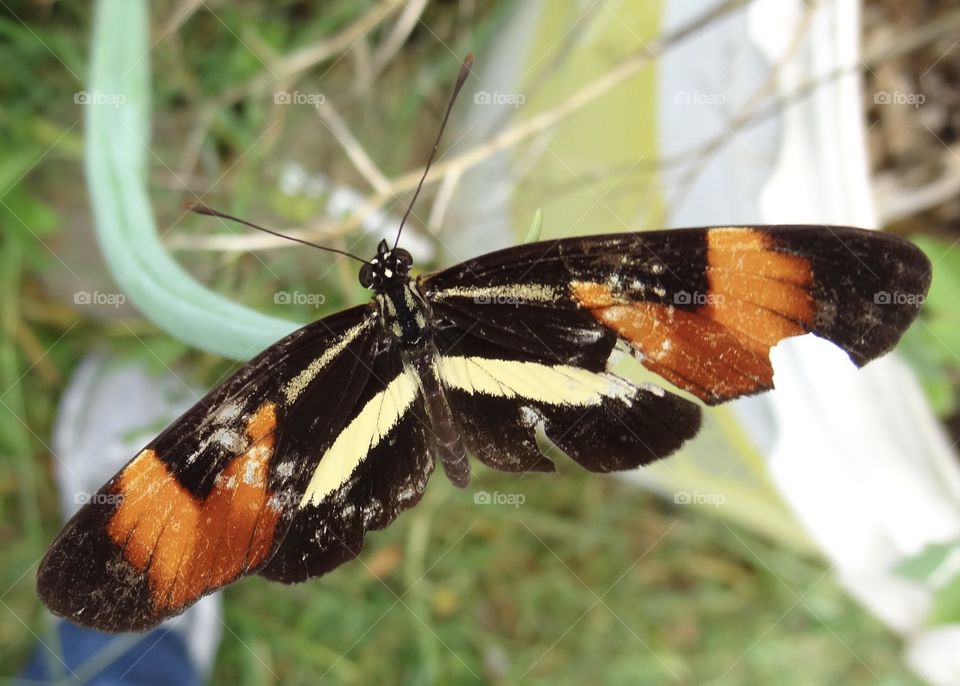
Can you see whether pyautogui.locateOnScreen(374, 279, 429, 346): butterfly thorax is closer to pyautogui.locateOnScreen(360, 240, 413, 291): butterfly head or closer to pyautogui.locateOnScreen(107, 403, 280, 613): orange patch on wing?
pyautogui.locateOnScreen(360, 240, 413, 291): butterfly head

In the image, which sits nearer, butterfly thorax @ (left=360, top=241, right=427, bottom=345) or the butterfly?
the butterfly

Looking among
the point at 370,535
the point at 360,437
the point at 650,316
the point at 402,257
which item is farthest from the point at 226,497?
the point at 370,535

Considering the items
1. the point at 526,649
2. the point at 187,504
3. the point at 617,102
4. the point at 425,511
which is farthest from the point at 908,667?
the point at 187,504

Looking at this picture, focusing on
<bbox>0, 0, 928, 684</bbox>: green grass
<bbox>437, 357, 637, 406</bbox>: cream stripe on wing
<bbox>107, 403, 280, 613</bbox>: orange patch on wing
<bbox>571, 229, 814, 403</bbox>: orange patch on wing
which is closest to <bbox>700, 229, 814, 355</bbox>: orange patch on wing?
<bbox>571, 229, 814, 403</bbox>: orange patch on wing

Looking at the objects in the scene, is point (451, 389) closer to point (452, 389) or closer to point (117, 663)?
point (452, 389)

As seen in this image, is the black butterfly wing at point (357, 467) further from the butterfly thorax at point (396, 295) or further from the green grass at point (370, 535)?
the green grass at point (370, 535)

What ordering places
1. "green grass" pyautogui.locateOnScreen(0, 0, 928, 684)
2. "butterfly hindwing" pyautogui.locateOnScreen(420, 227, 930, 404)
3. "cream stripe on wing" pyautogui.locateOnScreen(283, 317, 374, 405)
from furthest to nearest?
"green grass" pyautogui.locateOnScreen(0, 0, 928, 684), "cream stripe on wing" pyautogui.locateOnScreen(283, 317, 374, 405), "butterfly hindwing" pyautogui.locateOnScreen(420, 227, 930, 404)

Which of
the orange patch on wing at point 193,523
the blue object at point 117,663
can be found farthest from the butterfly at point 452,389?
the blue object at point 117,663
